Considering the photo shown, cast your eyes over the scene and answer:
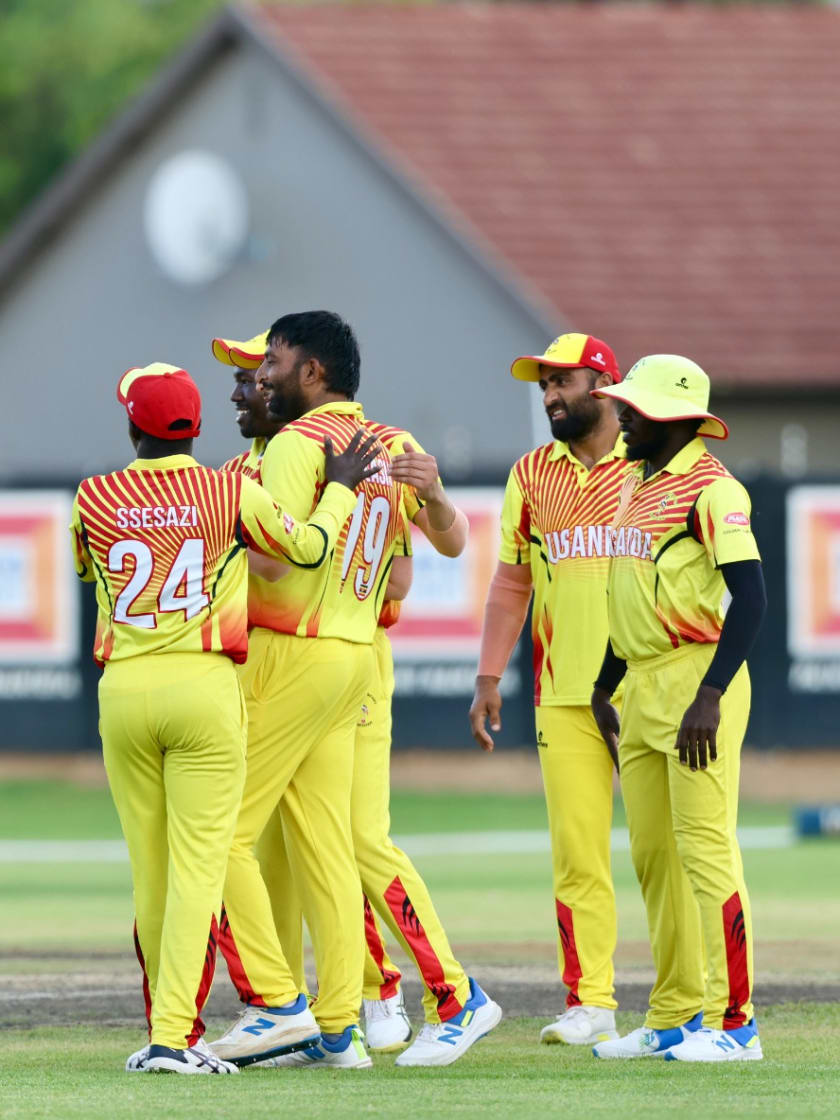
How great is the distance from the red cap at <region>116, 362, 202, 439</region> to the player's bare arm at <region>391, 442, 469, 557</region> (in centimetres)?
73

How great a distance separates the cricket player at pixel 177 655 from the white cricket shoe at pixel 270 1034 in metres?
0.19

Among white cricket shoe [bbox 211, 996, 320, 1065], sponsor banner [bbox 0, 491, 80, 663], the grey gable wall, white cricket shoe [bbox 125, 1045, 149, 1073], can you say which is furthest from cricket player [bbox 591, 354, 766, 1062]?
the grey gable wall

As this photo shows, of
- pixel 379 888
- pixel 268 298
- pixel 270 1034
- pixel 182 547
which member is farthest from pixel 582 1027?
pixel 268 298

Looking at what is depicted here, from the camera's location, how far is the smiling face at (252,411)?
316 inches

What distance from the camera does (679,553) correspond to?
24.0ft

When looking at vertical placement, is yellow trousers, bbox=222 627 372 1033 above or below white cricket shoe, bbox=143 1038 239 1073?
above

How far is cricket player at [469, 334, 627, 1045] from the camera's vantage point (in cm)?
810

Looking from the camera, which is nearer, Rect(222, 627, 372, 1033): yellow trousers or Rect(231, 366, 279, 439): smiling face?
Rect(222, 627, 372, 1033): yellow trousers

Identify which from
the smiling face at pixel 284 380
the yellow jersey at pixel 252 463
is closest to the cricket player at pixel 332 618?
the smiling face at pixel 284 380

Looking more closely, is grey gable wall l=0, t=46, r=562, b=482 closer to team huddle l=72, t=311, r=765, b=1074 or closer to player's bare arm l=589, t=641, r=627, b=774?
player's bare arm l=589, t=641, r=627, b=774

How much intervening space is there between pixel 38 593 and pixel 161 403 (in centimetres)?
1322

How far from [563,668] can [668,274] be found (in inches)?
739

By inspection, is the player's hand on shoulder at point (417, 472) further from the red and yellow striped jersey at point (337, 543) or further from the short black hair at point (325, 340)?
the short black hair at point (325, 340)

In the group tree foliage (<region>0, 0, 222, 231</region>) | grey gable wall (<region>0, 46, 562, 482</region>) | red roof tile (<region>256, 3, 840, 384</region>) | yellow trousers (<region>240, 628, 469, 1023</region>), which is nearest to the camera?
yellow trousers (<region>240, 628, 469, 1023</region>)
